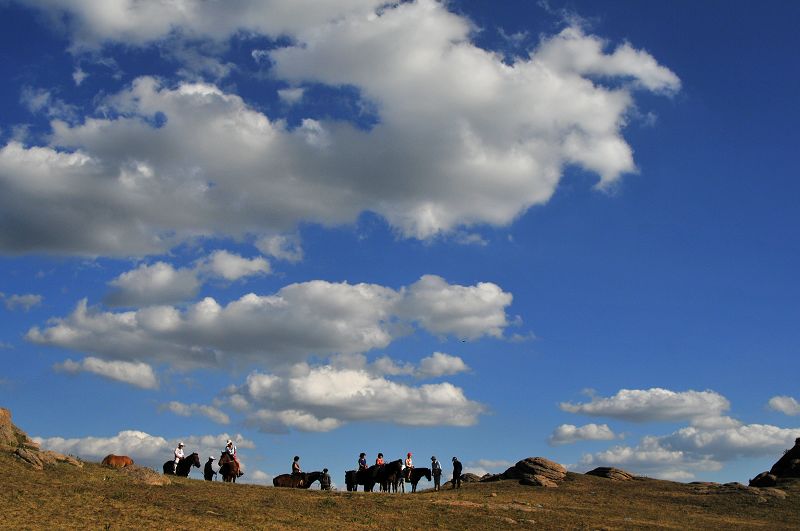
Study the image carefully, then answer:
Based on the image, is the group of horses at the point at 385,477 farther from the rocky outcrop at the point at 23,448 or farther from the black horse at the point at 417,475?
the rocky outcrop at the point at 23,448

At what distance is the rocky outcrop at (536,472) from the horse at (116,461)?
92.3ft

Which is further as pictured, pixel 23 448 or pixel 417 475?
pixel 417 475

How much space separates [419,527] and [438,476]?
1712cm

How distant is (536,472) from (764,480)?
18.5 meters

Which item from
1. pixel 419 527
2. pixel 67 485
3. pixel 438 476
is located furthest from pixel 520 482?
pixel 67 485

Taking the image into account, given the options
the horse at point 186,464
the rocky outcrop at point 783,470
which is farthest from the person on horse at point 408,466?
the rocky outcrop at point 783,470

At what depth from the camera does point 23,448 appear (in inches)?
1619

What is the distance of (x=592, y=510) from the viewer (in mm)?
43406

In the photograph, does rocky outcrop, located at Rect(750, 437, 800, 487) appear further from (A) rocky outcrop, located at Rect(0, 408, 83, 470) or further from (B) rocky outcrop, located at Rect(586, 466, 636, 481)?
(A) rocky outcrop, located at Rect(0, 408, 83, 470)

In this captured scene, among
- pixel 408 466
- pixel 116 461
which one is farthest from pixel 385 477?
pixel 116 461

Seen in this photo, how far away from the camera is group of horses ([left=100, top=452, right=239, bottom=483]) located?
44.6 metres

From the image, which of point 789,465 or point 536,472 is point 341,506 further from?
point 789,465

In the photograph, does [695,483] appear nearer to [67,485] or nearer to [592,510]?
[592,510]

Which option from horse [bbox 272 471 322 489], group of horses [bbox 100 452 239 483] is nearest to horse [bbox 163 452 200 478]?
group of horses [bbox 100 452 239 483]
